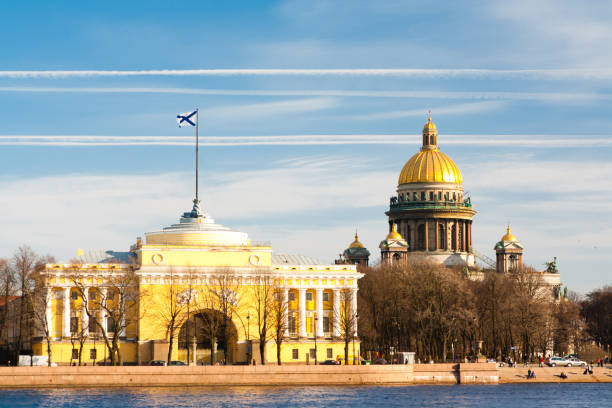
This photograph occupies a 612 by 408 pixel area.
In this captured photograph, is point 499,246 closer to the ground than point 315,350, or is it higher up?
higher up

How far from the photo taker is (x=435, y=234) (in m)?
160

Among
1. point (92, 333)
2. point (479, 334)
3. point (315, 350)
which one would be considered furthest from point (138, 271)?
point (479, 334)

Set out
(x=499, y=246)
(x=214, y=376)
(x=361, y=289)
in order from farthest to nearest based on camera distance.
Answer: (x=499, y=246) < (x=361, y=289) < (x=214, y=376)

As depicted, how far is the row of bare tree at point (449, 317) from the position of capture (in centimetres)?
11112

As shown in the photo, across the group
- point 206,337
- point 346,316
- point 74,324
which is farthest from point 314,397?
point 74,324

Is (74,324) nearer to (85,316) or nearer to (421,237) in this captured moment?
(85,316)

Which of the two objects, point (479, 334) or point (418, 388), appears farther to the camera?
point (479, 334)

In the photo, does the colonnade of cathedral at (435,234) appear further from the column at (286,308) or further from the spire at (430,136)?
the column at (286,308)

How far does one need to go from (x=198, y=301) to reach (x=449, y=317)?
861 inches

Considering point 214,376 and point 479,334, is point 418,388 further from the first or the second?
point 479,334

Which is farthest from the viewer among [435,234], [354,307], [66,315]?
[435,234]

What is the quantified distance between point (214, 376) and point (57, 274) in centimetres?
1843

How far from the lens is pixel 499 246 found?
15762cm

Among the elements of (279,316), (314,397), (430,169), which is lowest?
(314,397)
